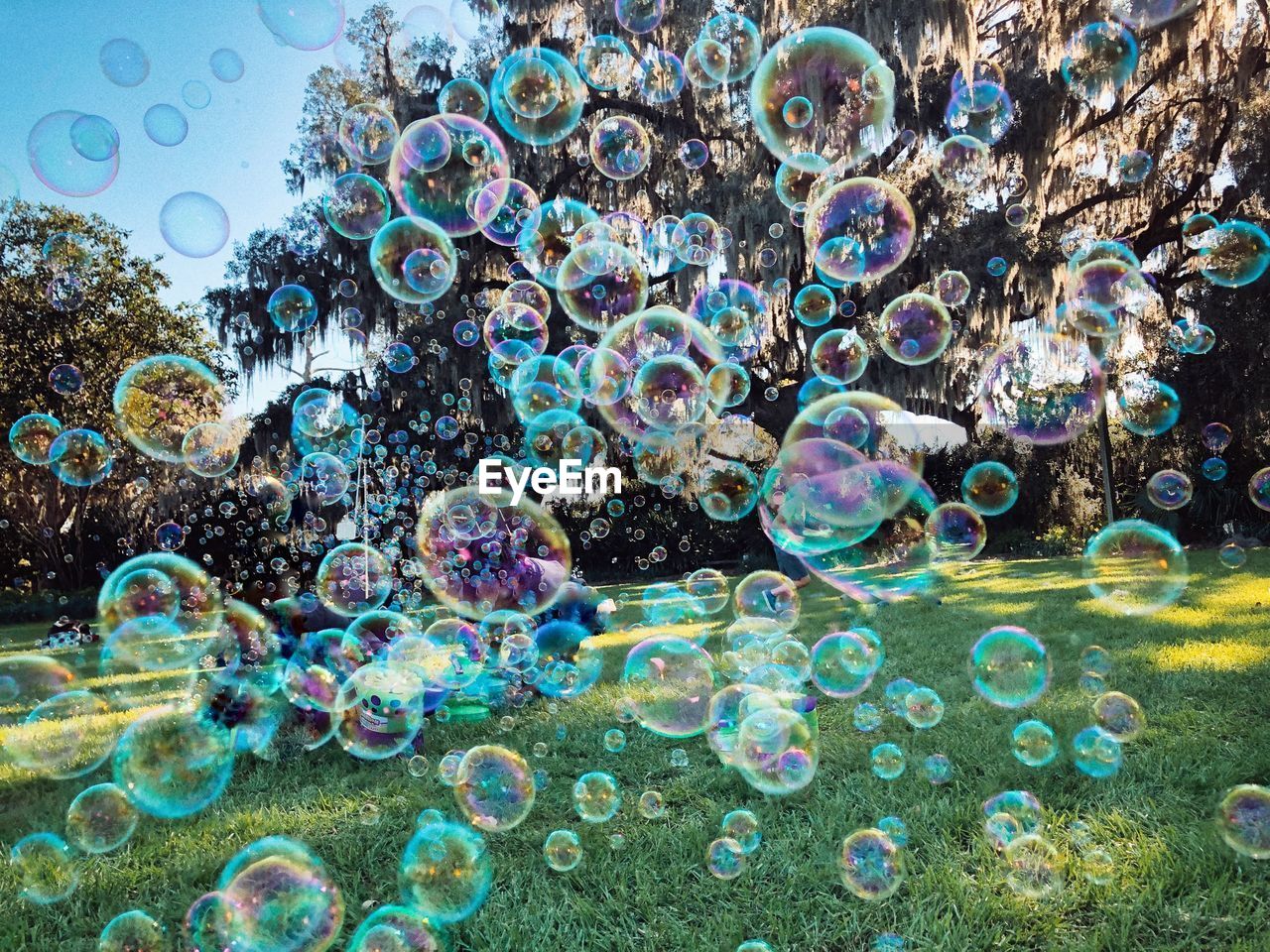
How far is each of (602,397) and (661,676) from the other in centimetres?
460

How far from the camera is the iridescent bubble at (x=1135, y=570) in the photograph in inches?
260

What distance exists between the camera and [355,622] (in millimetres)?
4566

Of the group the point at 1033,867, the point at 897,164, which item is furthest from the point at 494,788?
the point at 897,164

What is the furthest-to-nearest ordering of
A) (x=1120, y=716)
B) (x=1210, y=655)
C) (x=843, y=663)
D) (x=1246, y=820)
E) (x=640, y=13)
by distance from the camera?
(x=640, y=13)
(x=843, y=663)
(x=1210, y=655)
(x=1120, y=716)
(x=1246, y=820)

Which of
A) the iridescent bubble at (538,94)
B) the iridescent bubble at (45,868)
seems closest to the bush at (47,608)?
the iridescent bubble at (538,94)

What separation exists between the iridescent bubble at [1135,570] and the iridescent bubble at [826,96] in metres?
6.24

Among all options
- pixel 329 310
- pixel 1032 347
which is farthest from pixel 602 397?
pixel 1032 347

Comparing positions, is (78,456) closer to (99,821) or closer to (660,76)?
(99,821)

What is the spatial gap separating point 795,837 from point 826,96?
10.4m

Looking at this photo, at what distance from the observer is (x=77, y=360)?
47.8 ft

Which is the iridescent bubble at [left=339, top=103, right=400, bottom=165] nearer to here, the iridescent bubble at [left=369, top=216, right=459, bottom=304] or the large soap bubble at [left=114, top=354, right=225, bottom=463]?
the iridescent bubble at [left=369, top=216, right=459, bottom=304]

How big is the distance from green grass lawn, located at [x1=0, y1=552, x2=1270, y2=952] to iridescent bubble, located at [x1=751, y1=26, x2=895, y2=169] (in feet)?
26.8

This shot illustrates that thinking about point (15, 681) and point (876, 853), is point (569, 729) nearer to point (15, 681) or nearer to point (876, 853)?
point (876, 853)

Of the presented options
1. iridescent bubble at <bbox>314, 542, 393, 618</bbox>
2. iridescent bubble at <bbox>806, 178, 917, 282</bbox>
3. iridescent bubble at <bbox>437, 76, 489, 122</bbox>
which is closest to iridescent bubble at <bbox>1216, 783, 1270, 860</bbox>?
iridescent bubble at <bbox>314, 542, 393, 618</bbox>
